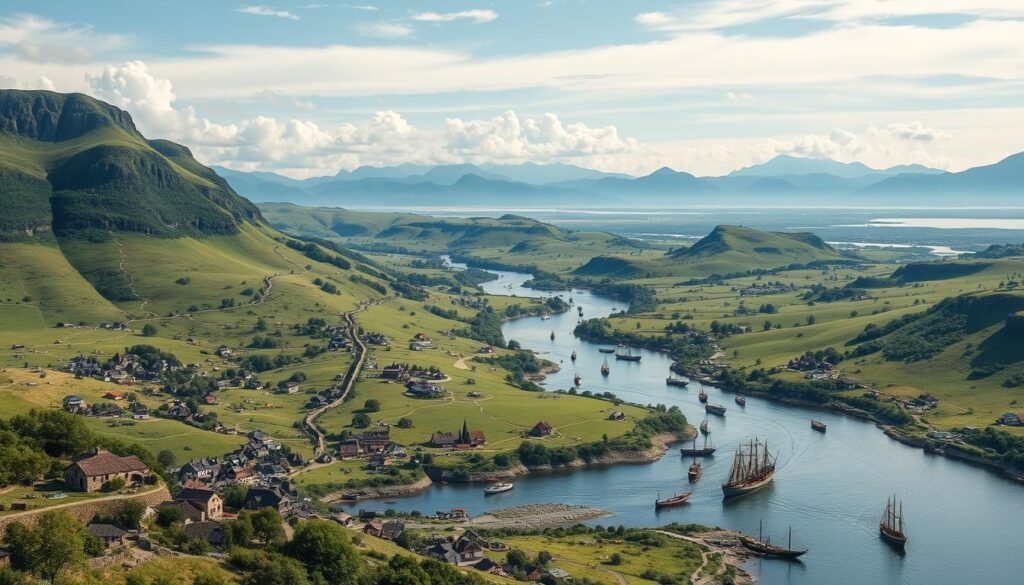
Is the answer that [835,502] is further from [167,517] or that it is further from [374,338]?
[374,338]

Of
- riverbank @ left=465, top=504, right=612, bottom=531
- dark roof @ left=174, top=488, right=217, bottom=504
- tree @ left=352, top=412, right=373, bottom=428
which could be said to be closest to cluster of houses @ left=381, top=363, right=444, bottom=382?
tree @ left=352, top=412, right=373, bottom=428

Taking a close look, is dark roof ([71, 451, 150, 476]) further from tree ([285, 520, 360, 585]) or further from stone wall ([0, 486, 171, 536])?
tree ([285, 520, 360, 585])

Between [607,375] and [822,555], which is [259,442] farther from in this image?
[607,375]

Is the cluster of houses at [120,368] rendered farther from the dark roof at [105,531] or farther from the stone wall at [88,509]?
the dark roof at [105,531]

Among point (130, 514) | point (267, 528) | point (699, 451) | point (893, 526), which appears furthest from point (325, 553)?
point (699, 451)

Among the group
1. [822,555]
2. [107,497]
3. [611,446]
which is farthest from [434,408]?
[107,497]
